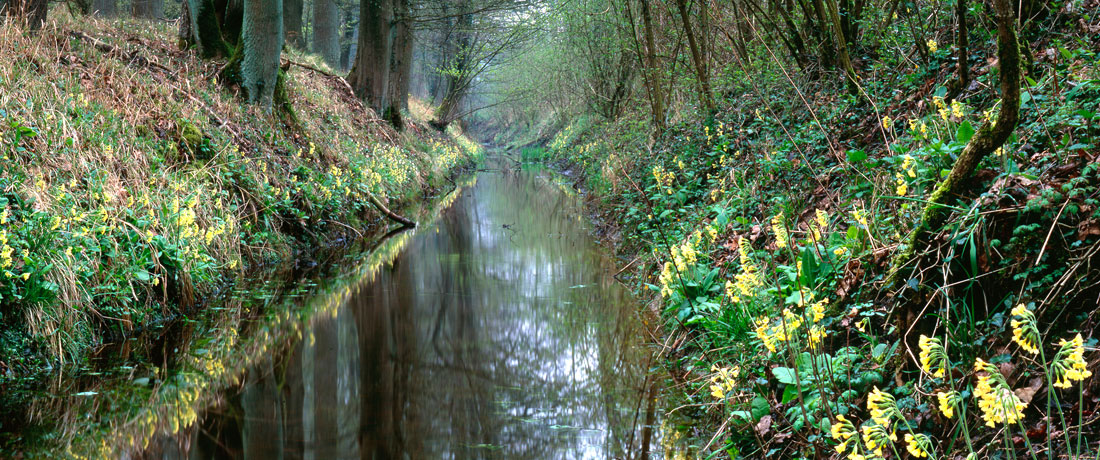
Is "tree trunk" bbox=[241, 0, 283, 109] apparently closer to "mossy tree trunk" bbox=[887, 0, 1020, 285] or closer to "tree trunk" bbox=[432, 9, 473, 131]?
"mossy tree trunk" bbox=[887, 0, 1020, 285]

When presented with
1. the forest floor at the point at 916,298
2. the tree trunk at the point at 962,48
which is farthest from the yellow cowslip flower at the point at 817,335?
the tree trunk at the point at 962,48

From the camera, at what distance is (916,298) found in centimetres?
281

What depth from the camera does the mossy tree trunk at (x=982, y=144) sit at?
268cm

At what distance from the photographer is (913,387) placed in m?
2.42

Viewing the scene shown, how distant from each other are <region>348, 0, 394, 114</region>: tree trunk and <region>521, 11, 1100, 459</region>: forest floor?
11066 millimetres

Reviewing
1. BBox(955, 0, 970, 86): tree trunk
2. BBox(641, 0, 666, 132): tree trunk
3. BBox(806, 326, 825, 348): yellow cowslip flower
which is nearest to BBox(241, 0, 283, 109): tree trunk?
BBox(641, 0, 666, 132): tree trunk

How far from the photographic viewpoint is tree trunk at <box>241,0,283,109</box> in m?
8.70

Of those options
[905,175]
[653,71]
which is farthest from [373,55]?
[905,175]

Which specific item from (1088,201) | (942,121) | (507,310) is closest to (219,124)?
(507,310)

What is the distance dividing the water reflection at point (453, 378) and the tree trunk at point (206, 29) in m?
4.77

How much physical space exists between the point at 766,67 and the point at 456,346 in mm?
5851

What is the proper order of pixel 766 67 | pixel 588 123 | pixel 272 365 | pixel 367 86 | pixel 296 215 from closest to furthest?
pixel 272 365 → pixel 296 215 → pixel 766 67 → pixel 367 86 → pixel 588 123

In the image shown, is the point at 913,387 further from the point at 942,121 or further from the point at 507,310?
the point at 507,310

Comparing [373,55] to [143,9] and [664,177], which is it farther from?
[664,177]
